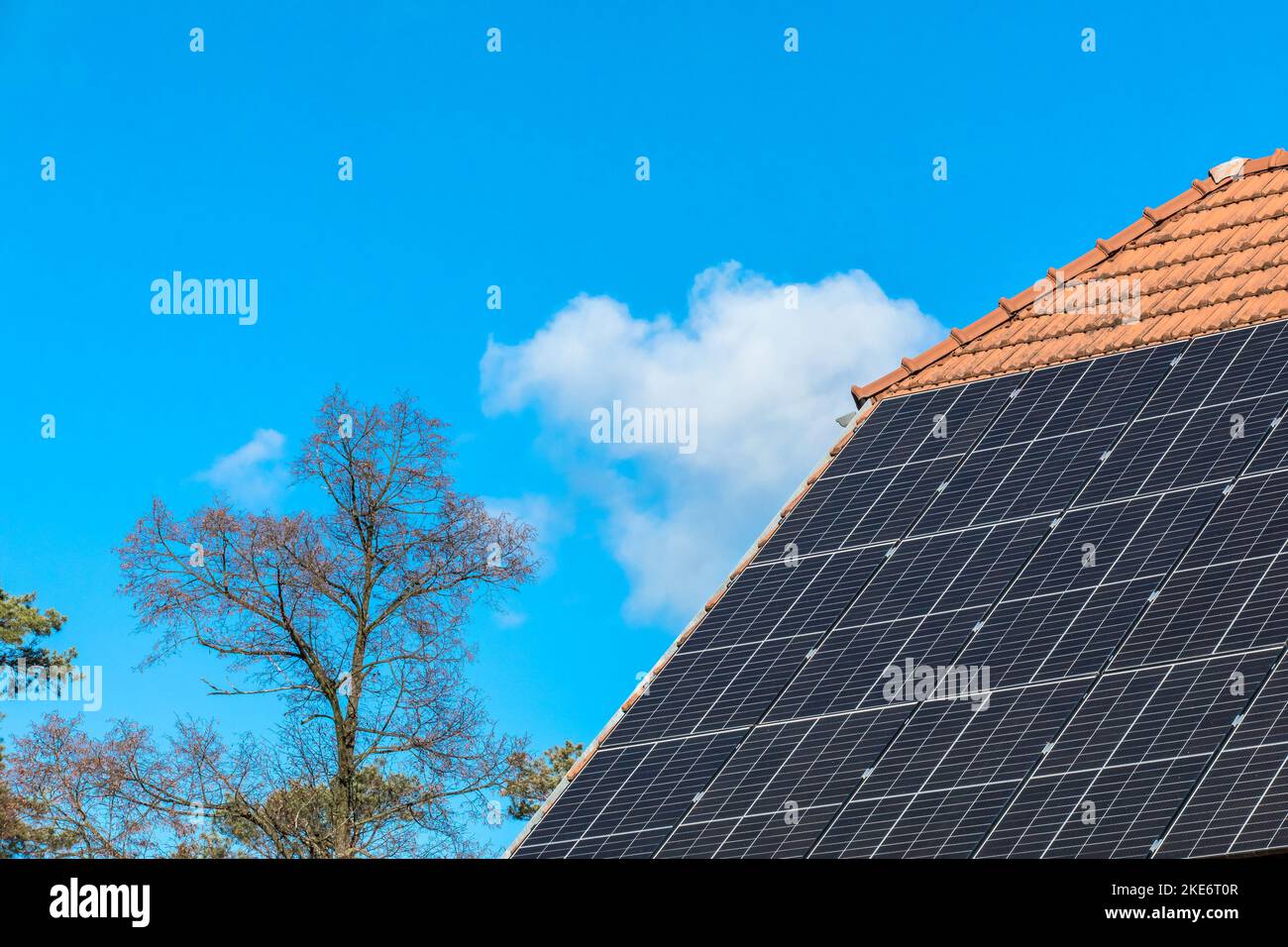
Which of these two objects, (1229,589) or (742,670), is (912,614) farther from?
(1229,589)

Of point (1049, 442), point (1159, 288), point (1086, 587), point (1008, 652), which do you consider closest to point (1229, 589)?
point (1086, 587)

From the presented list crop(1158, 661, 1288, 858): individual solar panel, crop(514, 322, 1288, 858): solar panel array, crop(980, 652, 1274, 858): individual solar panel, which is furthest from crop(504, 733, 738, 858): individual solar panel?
crop(1158, 661, 1288, 858): individual solar panel

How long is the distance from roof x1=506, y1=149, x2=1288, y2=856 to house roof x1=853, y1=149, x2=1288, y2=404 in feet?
0.07

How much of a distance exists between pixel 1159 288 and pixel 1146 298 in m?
0.29

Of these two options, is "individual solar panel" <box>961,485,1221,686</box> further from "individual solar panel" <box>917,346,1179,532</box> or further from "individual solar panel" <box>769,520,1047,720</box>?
"individual solar panel" <box>917,346,1179,532</box>

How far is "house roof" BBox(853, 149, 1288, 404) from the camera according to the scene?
27922 mm

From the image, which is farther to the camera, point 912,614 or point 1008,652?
point 912,614

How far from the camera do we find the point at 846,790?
22.1 m

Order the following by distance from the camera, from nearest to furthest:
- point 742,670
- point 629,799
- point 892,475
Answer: point 629,799 → point 742,670 → point 892,475

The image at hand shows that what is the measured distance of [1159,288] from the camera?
29.5 metres
